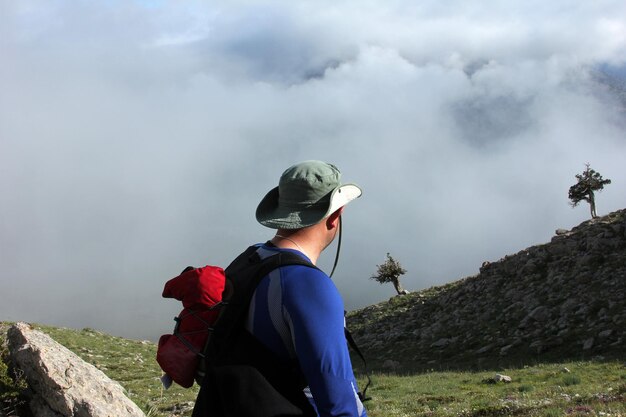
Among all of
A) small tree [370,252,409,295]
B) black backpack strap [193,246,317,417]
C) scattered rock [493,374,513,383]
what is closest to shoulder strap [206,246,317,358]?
black backpack strap [193,246,317,417]

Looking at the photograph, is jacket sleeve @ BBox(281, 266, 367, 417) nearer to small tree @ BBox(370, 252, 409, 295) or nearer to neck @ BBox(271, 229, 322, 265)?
neck @ BBox(271, 229, 322, 265)

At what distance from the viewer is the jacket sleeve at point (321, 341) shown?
8.39 feet

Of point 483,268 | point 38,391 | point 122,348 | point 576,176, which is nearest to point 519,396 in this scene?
point 38,391

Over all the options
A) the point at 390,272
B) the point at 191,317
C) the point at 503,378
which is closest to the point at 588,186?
the point at 390,272

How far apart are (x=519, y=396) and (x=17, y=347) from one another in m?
11.0

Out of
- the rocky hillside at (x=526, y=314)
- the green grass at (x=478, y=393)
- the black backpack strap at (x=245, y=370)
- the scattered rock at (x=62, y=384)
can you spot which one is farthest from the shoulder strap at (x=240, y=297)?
the rocky hillside at (x=526, y=314)

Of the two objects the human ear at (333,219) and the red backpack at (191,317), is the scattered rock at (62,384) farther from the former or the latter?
the human ear at (333,219)

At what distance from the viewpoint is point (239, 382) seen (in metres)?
2.67

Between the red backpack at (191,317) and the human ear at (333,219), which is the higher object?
the human ear at (333,219)

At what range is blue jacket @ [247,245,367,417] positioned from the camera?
2.56 m

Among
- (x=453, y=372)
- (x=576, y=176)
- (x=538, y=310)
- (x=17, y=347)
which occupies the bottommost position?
(x=453, y=372)

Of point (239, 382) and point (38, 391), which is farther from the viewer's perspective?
point (38, 391)

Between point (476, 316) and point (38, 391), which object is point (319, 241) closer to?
point (38, 391)

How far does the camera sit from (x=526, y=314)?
2656cm
